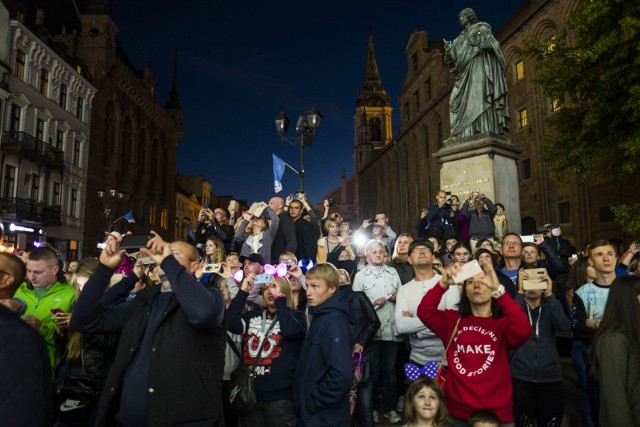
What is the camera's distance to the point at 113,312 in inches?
131

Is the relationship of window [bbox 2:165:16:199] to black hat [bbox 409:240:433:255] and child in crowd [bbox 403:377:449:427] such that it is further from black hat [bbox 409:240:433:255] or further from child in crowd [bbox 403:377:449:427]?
child in crowd [bbox 403:377:449:427]

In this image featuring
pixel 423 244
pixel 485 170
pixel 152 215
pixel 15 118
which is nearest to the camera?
pixel 423 244

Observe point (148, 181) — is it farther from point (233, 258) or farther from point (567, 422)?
point (567, 422)

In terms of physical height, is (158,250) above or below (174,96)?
→ below

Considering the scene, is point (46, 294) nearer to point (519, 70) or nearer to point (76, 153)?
point (519, 70)

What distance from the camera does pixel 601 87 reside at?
43.0 feet

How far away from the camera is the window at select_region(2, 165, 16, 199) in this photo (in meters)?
26.2

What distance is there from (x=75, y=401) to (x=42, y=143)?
3042 cm

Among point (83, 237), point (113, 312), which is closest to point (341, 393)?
point (113, 312)

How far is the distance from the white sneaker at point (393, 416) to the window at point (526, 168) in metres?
25.9

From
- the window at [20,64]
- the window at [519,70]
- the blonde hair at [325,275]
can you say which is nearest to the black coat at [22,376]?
the blonde hair at [325,275]

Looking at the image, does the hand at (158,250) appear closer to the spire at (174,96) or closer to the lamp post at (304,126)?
the lamp post at (304,126)

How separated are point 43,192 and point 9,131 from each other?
469cm

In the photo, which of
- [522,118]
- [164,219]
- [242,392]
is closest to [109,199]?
[164,219]
